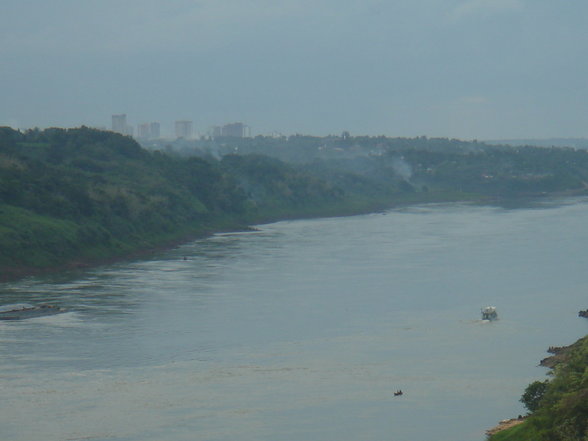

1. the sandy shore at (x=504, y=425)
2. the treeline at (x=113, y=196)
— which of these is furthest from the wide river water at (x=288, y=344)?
the treeline at (x=113, y=196)

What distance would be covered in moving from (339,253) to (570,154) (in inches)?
3184

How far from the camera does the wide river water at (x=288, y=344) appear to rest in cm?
1795

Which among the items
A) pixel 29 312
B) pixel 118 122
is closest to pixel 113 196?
pixel 29 312

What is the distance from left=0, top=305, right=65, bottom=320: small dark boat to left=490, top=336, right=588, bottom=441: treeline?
14.7 meters

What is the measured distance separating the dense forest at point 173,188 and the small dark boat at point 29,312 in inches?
345

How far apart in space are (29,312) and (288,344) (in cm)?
783

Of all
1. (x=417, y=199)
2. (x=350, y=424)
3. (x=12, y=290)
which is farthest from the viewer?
(x=417, y=199)

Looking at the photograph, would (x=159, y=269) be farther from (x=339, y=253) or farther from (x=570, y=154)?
(x=570, y=154)

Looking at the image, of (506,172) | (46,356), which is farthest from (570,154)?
(46,356)

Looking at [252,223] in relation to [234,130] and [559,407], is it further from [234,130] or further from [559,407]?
[234,130]

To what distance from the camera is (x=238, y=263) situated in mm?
40875

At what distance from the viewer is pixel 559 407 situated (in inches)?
554

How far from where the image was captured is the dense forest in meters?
42.8

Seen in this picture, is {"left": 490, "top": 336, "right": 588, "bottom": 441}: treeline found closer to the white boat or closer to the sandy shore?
the sandy shore
